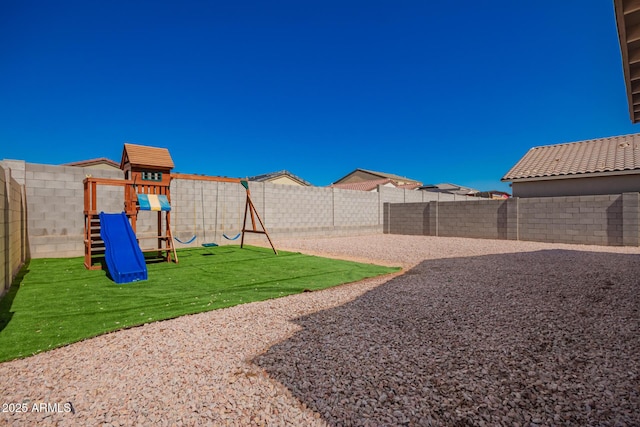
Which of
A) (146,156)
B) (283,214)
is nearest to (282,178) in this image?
(283,214)

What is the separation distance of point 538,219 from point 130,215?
12498 millimetres

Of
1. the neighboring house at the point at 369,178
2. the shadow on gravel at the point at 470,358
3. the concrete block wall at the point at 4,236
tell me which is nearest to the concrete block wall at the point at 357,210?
the shadow on gravel at the point at 470,358

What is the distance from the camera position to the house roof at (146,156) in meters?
6.97

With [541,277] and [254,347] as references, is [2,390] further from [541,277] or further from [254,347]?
[541,277]

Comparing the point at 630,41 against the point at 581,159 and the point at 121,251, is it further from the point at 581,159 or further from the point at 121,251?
the point at 581,159

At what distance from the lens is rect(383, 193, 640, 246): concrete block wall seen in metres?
9.35

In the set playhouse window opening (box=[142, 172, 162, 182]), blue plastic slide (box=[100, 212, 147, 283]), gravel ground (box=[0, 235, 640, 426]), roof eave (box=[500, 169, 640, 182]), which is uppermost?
roof eave (box=[500, 169, 640, 182])

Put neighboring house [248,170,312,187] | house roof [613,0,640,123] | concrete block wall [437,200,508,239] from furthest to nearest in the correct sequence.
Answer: neighboring house [248,170,312,187], concrete block wall [437,200,508,239], house roof [613,0,640,123]

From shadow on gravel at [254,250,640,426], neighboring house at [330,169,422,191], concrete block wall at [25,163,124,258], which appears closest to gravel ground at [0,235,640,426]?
shadow on gravel at [254,250,640,426]

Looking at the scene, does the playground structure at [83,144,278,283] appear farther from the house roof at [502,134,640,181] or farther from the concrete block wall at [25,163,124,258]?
the house roof at [502,134,640,181]

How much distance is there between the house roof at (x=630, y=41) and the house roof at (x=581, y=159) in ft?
31.3

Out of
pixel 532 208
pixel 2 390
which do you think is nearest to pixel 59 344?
pixel 2 390

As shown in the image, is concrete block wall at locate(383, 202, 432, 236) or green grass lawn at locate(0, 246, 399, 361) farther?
concrete block wall at locate(383, 202, 432, 236)

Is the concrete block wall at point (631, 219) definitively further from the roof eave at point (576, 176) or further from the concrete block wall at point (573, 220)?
the roof eave at point (576, 176)
